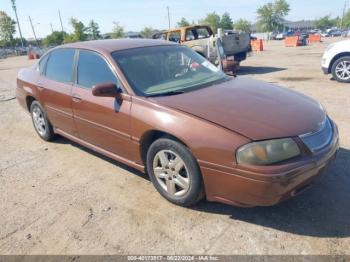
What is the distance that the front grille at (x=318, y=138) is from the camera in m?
2.74

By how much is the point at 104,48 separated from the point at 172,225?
227 cm

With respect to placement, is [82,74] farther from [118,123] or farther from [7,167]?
[7,167]

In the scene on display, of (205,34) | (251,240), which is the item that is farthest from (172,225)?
(205,34)

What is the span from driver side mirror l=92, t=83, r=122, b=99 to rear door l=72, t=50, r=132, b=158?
10cm

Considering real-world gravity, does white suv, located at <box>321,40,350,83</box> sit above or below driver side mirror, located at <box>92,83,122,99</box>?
below

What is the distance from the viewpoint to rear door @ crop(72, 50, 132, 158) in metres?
3.50

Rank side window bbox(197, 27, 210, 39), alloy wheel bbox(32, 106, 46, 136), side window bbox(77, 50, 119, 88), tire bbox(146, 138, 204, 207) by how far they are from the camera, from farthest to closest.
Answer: side window bbox(197, 27, 210, 39) → alloy wheel bbox(32, 106, 46, 136) → side window bbox(77, 50, 119, 88) → tire bbox(146, 138, 204, 207)

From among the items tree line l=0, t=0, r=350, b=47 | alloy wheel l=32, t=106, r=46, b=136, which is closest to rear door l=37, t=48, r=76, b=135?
alloy wheel l=32, t=106, r=46, b=136

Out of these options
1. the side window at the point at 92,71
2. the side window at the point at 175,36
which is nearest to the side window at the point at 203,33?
the side window at the point at 175,36

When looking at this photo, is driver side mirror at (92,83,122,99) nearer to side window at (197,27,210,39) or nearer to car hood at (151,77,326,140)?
car hood at (151,77,326,140)

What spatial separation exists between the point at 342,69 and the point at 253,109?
718 cm

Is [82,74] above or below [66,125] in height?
above

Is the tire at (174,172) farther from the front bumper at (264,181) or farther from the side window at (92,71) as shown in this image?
the side window at (92,71)

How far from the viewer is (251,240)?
2.73 meters
